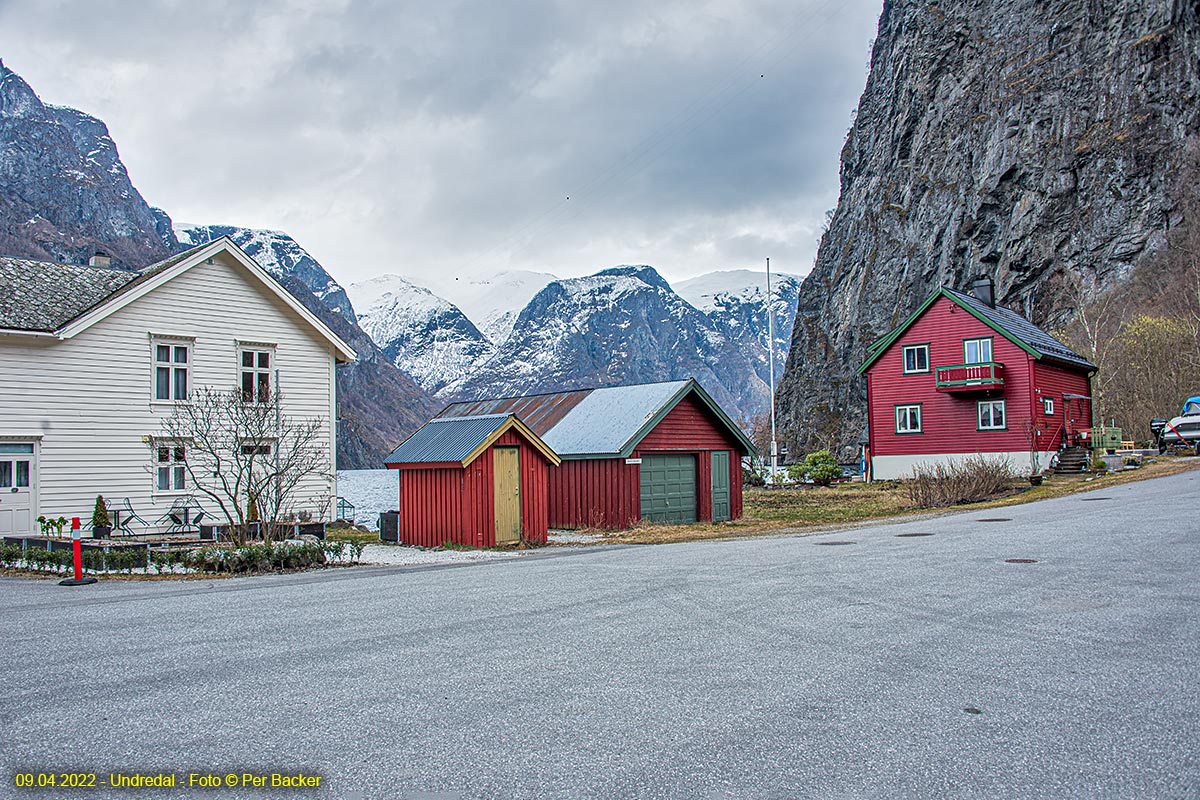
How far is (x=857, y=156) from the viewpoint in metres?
103

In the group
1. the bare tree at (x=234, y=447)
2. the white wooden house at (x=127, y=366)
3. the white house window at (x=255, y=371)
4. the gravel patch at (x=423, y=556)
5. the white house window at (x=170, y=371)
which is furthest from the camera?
the white house window at (x=255, y=371)

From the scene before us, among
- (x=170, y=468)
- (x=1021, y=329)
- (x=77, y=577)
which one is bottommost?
(x=77, y=577)

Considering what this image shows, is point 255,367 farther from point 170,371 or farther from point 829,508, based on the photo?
point 829,508

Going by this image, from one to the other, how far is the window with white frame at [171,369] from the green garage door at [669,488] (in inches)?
536

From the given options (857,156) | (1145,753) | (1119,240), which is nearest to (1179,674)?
(1145,753)

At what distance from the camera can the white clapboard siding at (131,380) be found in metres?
22.2

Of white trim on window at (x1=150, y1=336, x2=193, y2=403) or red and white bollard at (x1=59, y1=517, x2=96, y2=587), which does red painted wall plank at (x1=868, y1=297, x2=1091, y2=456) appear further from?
red and white bollard at (x1=59, y1=517, x2=96, y2=587)

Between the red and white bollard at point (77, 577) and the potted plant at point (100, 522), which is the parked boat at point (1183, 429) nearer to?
the potted plant at point (100, 522)

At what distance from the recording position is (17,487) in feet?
71.8

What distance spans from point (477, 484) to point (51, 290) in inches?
503

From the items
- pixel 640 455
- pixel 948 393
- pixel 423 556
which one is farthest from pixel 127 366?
pixel 948 393

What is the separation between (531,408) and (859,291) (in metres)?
66.5

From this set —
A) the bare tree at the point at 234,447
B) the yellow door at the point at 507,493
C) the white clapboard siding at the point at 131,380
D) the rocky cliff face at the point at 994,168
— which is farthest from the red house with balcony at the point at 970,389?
the bare tree at the point at 234,447

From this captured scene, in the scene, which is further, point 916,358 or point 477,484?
point 916,358
